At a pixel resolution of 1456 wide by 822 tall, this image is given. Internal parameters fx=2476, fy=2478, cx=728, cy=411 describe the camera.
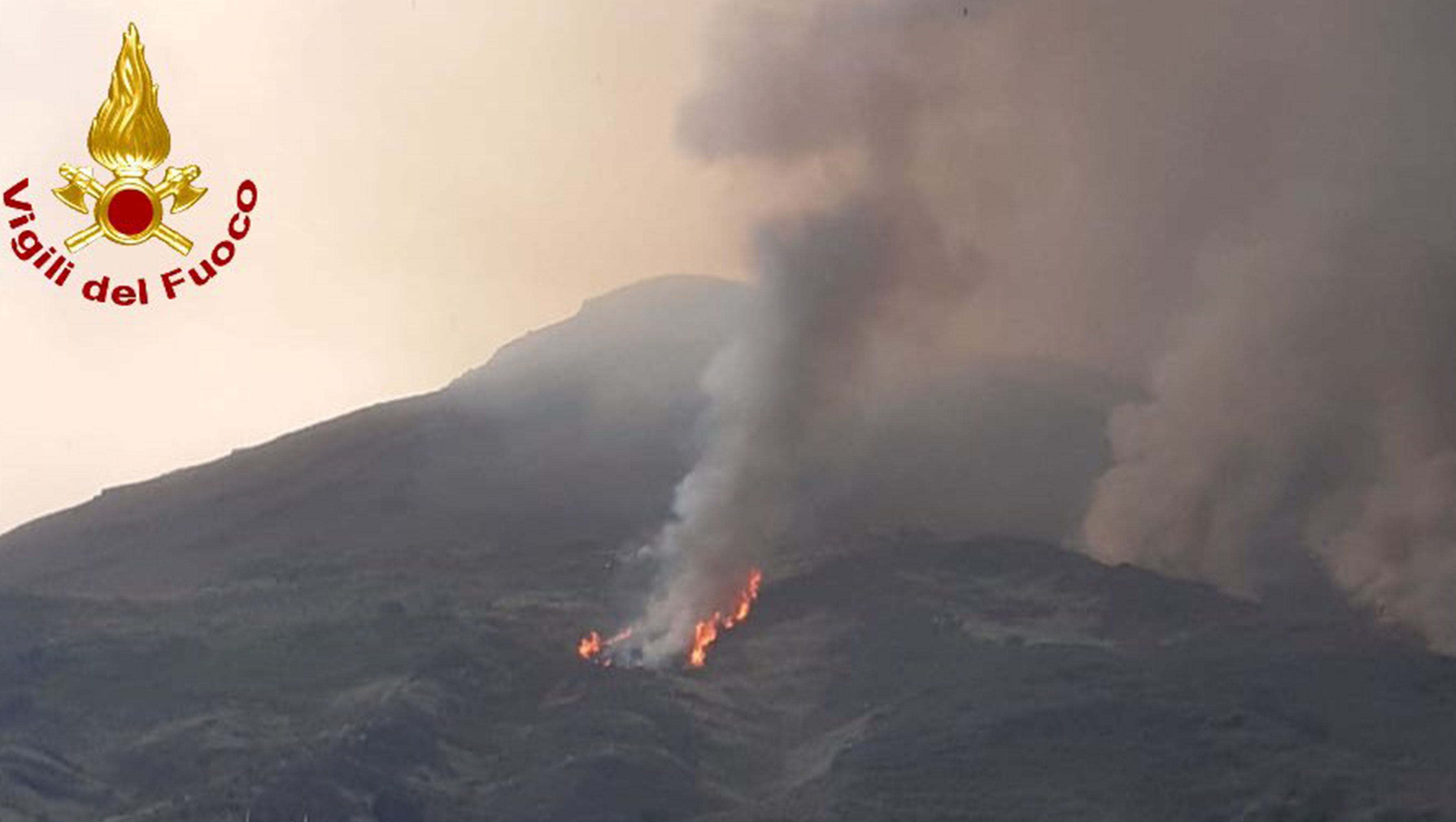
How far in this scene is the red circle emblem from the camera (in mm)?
81938

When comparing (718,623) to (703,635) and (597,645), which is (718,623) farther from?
(597,645)

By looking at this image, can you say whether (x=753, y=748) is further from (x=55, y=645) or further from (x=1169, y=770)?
(x=55, y=645)

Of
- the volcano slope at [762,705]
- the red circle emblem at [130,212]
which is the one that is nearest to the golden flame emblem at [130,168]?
the red circle emblem at [130,212]

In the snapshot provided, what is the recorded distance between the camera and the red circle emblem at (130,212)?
81.9 m

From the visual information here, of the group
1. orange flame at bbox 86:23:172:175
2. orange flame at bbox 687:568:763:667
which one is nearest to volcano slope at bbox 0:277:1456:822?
orange flame at bbox 687:568:763:667

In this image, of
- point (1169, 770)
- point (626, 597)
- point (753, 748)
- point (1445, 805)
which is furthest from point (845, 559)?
point (1445, 805)

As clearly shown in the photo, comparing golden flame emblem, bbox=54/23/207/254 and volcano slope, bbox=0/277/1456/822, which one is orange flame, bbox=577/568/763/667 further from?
golden flame emblem, bbox=54/23/207/254

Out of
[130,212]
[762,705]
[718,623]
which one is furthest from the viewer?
[718,623]

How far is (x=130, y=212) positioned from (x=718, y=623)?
10101 centimetres

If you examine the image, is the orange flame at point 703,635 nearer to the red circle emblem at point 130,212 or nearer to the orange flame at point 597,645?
the orange flame at point 597,645

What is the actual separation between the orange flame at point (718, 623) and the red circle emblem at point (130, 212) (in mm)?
93235

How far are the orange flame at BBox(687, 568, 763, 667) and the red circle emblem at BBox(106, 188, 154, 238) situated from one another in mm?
93235

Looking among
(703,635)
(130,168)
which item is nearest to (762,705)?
(703,635)

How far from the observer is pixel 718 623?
7067 inches
